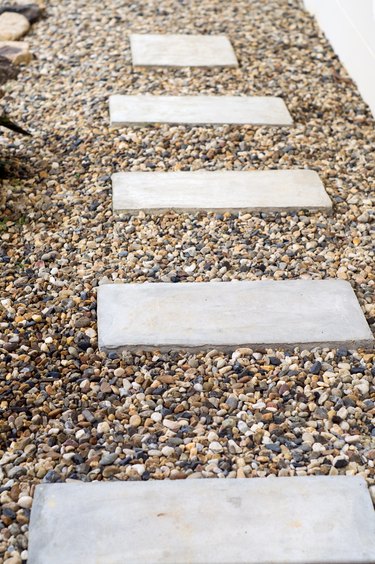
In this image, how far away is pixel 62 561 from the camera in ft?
5.89

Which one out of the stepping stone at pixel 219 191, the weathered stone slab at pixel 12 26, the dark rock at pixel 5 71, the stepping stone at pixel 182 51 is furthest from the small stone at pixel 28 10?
the stepping stone at pixel 219 191

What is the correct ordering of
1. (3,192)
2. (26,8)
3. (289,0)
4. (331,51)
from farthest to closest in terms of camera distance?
(289,0) < (26,8) < (331,51) < (3,192)

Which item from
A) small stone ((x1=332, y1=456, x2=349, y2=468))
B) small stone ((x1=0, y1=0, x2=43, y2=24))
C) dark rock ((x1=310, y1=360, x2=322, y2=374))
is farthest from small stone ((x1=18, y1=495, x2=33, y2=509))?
small stone ((x1=0, y1=0, x2=43, y2=24))

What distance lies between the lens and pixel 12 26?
473 centimetres

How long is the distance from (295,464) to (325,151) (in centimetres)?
186

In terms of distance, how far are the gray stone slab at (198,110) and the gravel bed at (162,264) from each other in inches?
2.7

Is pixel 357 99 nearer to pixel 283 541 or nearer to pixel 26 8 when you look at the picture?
pixel 26 8

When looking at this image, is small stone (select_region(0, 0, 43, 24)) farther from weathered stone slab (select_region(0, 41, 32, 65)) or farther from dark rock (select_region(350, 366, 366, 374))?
dark rock (select_region(350, 366, 366, 374))

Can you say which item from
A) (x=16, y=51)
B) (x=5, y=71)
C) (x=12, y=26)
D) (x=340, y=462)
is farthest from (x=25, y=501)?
(x=12, y=26)

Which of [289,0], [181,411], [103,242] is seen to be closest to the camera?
[181,411]

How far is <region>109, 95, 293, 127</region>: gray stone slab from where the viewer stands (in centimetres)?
377

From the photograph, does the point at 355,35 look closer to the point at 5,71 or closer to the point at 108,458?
the point at 5,71

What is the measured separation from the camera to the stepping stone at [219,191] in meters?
3.16

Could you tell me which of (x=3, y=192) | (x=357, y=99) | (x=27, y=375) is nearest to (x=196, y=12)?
(x=357, y=99)
